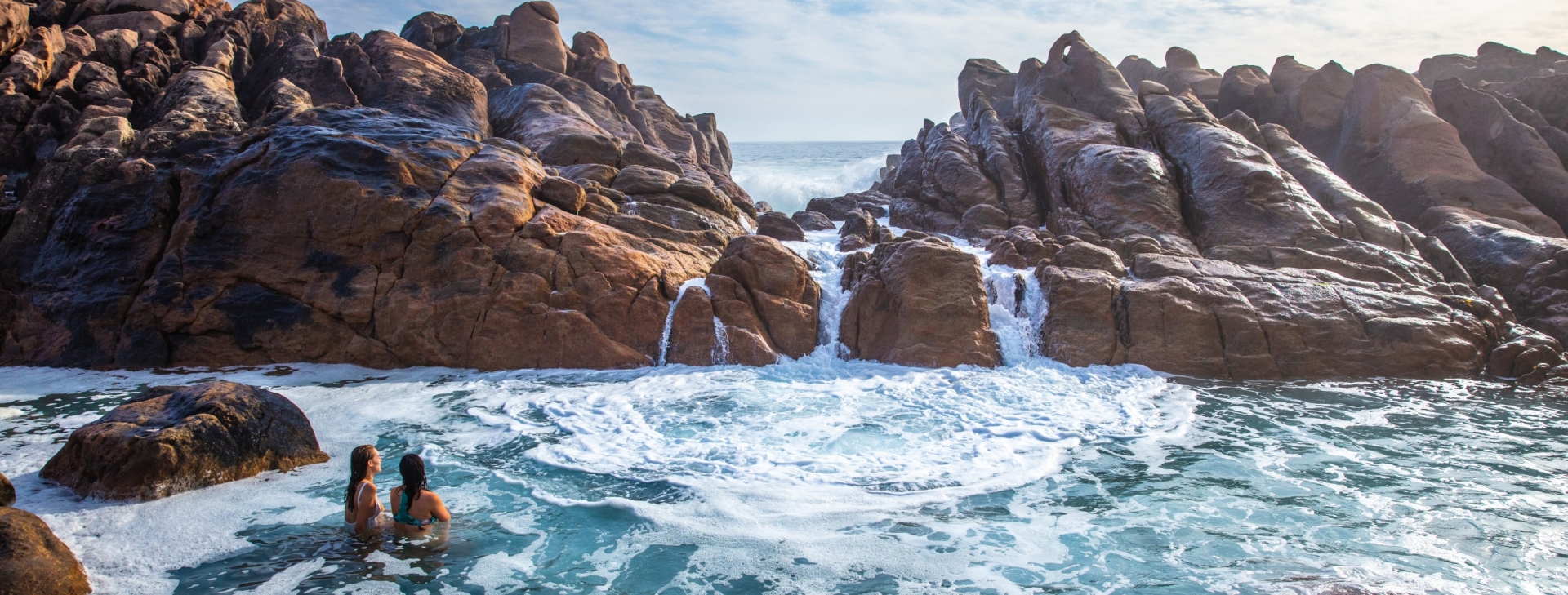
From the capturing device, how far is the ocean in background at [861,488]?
490 centimetres

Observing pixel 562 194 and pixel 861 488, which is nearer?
pixel 861 488

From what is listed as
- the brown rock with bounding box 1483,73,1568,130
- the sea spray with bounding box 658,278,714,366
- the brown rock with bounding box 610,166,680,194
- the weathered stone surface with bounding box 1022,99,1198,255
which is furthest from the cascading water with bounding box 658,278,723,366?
the brown rock with bounding box 1483,73,1568,130

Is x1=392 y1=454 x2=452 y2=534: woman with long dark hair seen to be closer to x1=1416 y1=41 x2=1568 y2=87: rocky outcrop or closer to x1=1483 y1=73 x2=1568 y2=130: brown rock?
x1=1483 y1=73 x2=1568 y2=130: brown rock

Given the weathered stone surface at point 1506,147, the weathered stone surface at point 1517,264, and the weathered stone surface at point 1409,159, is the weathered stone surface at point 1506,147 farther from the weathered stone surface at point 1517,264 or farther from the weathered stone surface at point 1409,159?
the weathered stone surface at point 1517,264

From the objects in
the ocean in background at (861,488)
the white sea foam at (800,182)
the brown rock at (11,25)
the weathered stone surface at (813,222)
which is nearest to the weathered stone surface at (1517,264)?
the ocean in background at (861,488)

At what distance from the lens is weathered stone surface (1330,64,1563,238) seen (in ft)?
52.4

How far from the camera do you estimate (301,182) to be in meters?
11.4

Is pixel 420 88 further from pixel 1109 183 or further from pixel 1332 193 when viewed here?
pixel 1332 193

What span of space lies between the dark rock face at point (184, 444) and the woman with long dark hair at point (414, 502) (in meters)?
1.94

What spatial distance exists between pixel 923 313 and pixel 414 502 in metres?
7.80

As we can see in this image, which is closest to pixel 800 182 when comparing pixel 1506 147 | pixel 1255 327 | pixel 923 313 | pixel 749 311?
pixel 1506 147

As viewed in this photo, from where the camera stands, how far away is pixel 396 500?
532 centimetres

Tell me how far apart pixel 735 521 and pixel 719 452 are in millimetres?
1622

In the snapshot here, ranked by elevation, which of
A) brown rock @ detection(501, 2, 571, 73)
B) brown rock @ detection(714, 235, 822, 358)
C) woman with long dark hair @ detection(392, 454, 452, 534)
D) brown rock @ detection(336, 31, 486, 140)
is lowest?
woman with long dark hair @ detection(392, 454, 452, 534)
